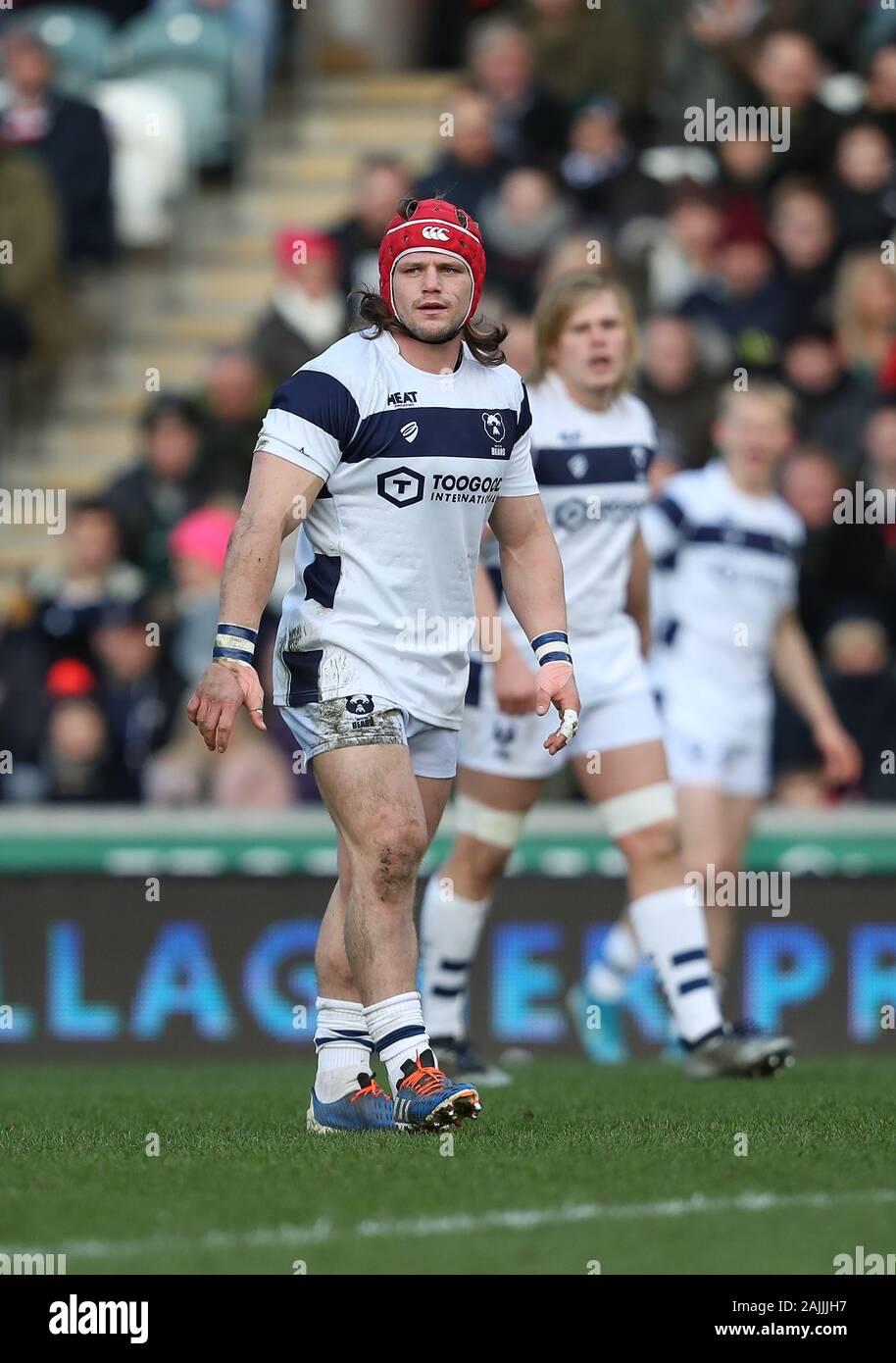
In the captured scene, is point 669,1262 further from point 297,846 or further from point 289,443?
point 297,846

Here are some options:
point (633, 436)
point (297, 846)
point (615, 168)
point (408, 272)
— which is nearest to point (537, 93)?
point (615, 168)

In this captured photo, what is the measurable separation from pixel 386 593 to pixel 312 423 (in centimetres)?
47

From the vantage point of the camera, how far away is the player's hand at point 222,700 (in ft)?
18.8

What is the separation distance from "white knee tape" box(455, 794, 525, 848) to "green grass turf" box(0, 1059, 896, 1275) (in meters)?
0.94

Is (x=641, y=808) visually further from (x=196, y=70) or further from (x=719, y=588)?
(x=196, y=70)

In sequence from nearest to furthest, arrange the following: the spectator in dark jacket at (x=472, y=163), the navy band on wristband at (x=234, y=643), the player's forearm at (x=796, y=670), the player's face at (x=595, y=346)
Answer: the navy band on wristband at (x=234, y=643)
the player's face at (x=595, y=346)
the player's forearm at (x=796, y=670)
the spectator in dark jacket at (x=472, y=163)

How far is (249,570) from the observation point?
6.02 metres

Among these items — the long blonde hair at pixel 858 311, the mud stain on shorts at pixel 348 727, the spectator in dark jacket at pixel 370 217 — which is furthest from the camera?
the spectator in dark jacket at pixel 370 217

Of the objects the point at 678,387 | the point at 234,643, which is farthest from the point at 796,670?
the point at 234,643

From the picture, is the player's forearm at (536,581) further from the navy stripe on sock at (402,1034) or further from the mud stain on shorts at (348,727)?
the navy stripe on sock at (402,1034)

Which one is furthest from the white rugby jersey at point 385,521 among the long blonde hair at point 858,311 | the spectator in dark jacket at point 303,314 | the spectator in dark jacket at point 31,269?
the spectator in dark jacket at point 31,269

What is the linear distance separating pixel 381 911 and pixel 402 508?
978 mm

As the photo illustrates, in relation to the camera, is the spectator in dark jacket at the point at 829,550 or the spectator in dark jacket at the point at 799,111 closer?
the spectator in dark jacket at the point at 829,550

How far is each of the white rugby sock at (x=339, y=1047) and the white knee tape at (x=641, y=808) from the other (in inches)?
72.9
